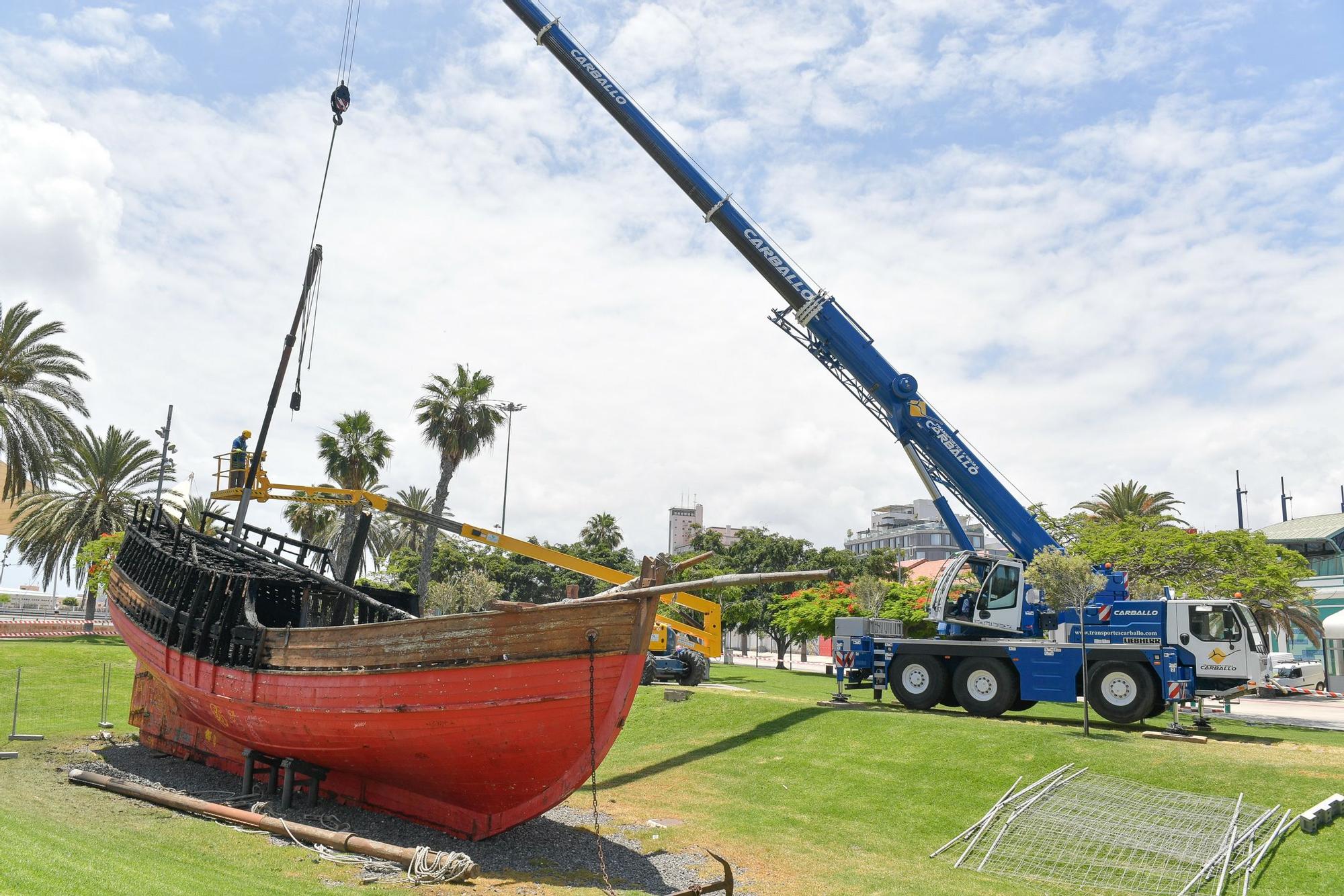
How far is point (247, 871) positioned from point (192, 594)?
693 centimetres

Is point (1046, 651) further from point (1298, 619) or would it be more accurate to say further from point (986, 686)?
→ point (1298, 619)

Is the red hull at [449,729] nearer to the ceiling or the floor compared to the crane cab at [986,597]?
nearer to the floor

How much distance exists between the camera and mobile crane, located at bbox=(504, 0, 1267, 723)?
53.2ft

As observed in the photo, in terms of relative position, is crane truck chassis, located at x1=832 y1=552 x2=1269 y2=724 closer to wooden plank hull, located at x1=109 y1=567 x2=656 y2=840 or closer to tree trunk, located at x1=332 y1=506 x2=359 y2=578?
wooden plank hull, located at x1=109 y1=567 x2=656 y2=840

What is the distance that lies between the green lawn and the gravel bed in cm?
38

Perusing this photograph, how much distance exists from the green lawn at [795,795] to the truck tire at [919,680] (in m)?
0.58

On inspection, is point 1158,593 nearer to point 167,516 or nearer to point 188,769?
point 188,769

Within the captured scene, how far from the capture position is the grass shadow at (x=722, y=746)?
15413 millimetres

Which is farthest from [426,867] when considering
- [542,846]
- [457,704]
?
[542,846]

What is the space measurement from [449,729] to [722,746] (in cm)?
783

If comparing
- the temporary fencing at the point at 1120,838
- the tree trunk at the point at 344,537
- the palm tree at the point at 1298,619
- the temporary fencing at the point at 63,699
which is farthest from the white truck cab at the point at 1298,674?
the tree trunk at the point at 344,537

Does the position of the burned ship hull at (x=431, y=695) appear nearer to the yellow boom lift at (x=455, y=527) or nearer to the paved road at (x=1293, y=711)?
the yellow boom lift at (x=455, y=527)

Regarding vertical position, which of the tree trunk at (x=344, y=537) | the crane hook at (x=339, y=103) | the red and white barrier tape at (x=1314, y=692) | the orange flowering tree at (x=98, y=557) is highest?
the crane hook at (x=339, y=103)

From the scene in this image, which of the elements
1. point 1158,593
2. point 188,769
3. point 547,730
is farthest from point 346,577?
point 1158,593
